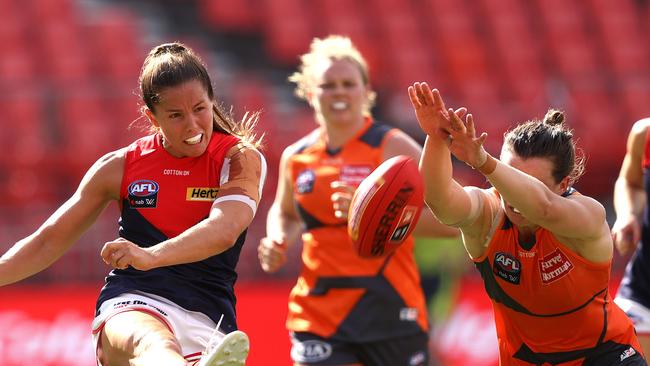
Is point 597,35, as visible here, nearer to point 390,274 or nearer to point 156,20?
point 156,20

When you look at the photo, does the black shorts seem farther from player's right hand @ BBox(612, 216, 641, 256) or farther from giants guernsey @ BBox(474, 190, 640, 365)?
giants guernsey @ BBox(474, 190, 640, 365)

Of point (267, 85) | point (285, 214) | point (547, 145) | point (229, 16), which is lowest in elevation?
point (547, 145)

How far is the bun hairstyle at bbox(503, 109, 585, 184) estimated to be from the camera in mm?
4312

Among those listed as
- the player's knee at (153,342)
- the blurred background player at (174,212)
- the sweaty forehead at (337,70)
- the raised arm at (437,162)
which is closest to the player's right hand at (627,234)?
the raised arm at (437,162)

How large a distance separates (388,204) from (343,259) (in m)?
1.67

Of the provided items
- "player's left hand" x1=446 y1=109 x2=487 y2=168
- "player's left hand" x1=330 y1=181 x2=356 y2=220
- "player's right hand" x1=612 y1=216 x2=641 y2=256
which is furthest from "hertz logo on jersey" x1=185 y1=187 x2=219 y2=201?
"player's right hand" x1=612 y1=216 x2=641 y2=256

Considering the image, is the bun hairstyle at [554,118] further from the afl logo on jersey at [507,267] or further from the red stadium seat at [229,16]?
the red stadium seat at [229,16]

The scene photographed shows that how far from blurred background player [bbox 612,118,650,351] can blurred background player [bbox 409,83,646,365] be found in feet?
3.41

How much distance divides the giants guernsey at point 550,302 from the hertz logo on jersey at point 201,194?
1.09m

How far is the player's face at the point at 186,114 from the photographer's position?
4.33 m

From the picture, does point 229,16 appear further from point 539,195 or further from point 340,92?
point 539,195

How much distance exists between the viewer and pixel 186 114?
14.3 ft

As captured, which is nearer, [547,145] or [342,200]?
[547,145]

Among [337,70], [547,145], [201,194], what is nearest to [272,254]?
[337,70]
